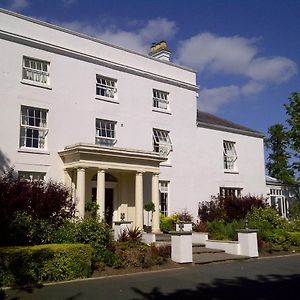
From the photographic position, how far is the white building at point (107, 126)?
19.7 metres

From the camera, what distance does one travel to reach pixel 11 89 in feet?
63.8

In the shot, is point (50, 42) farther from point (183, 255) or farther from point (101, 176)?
point (183, 255)

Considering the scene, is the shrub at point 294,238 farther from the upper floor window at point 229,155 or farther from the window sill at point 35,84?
the window sill at point 35,84

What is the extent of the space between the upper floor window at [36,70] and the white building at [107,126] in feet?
0.17

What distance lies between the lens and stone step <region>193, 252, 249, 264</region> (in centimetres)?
1606

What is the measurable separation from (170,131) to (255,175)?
9.26 metres

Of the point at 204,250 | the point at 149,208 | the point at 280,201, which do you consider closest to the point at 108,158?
the point at 149,208

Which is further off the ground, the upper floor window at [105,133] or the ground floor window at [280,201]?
the upper floor window at [105,133]

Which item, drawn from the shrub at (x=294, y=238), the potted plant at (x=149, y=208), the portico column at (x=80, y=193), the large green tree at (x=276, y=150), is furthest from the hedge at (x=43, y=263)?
the large green tree at (x=276, y=150)

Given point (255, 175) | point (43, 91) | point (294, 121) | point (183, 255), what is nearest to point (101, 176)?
point (43, 91)

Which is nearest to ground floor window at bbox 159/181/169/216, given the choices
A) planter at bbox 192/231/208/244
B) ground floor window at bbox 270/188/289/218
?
planter at bbox 192/231/208/244

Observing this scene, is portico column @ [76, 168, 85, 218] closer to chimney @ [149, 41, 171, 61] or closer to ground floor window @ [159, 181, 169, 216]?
ground floor window @ [159, 181, 169, 216]

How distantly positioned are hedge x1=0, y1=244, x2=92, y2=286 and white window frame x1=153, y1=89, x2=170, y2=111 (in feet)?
48.0

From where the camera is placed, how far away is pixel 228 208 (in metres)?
25.3
